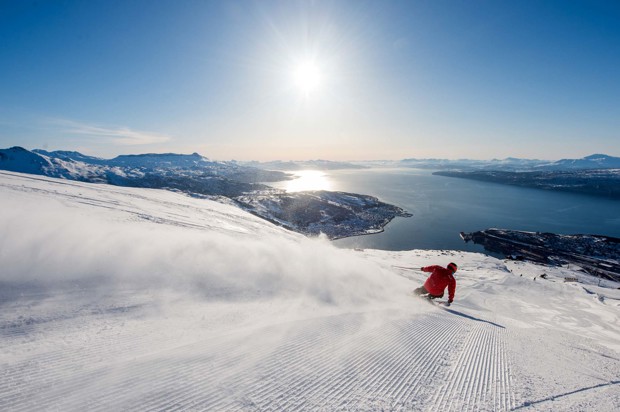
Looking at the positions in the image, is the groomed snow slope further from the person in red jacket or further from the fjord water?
the fjord water

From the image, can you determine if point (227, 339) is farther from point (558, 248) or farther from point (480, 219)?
point (480, 219)

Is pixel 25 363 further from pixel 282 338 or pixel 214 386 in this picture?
pixel 282 338

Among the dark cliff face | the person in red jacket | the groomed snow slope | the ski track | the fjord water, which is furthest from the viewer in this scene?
the fjord water

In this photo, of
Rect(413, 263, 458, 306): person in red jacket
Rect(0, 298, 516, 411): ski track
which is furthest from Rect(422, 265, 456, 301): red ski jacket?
Rect(0, 298, 516, 411): ski track

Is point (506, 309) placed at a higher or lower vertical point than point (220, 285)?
lower

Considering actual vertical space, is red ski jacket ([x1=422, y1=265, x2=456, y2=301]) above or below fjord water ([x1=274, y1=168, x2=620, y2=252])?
above

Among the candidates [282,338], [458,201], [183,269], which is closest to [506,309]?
[282,338]

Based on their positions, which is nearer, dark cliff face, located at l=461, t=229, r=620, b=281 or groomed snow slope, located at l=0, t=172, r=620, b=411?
groomed snow slope, located at l=0, t=172, r=620, b=411
